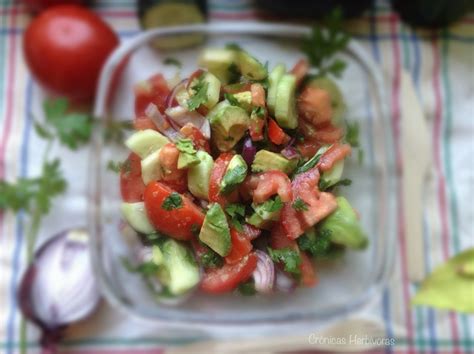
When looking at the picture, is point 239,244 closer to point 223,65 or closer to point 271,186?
point 271,186

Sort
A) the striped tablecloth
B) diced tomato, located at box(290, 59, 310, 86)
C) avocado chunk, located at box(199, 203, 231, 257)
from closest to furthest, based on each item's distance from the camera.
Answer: avocado chunk, located at box(199, 203, 231, 257)
diced tomato, located at box(290, 59, 310, 86)
the striped tablecloth

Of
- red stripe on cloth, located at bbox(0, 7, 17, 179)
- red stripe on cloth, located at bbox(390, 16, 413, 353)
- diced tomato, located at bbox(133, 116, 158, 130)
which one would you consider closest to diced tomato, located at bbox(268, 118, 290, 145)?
diced tomato, located at bbox(133, 116, 158, 130)

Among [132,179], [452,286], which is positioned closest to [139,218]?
[132,179]

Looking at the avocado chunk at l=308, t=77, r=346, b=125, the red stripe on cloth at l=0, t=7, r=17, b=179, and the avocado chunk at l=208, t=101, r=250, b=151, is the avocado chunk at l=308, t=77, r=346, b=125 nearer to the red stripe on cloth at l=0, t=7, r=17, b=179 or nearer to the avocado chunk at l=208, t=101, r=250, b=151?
the avocado chunk at l=208, t=101, r=250, b=151

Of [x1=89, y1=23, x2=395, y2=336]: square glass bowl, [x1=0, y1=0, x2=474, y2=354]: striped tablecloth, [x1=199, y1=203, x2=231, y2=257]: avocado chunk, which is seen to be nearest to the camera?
[x1=199, y1=203, x2=231, y2=257]: avocado chunk

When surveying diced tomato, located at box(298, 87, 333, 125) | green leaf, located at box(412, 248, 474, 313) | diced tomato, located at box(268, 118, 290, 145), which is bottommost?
green leaf, located at box(412, 248, 474, 313)

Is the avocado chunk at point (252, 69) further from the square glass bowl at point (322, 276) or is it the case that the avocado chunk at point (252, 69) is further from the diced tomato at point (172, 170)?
the square glass bowl at point (322, 276)

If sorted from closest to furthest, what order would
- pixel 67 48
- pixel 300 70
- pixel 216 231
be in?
pixel 216 231, pixel 300 70, pixel 67 48
